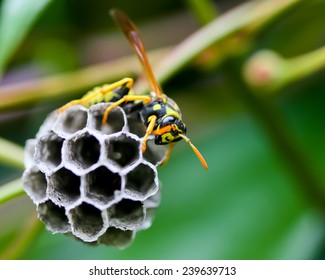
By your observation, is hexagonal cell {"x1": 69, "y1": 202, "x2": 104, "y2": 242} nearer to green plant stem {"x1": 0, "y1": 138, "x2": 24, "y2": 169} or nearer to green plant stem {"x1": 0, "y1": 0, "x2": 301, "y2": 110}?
green plant stem {"x1": 0, "y1": 138, "x2": 24, "y2": 169}

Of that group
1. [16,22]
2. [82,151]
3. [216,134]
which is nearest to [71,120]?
[82,151]

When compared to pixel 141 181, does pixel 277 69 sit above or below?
below

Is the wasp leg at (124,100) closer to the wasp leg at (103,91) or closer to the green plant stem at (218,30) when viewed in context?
the wasp leg at (103,91)

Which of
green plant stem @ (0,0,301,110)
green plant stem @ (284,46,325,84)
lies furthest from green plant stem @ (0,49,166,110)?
green plant stem @ (284,46,325,84)

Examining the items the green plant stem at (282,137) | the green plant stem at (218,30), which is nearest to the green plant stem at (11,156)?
the green plant stem at (218,30)

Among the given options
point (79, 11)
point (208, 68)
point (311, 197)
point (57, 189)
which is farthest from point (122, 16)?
point (79, 11)

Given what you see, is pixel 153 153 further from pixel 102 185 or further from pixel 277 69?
pixel 277 69
